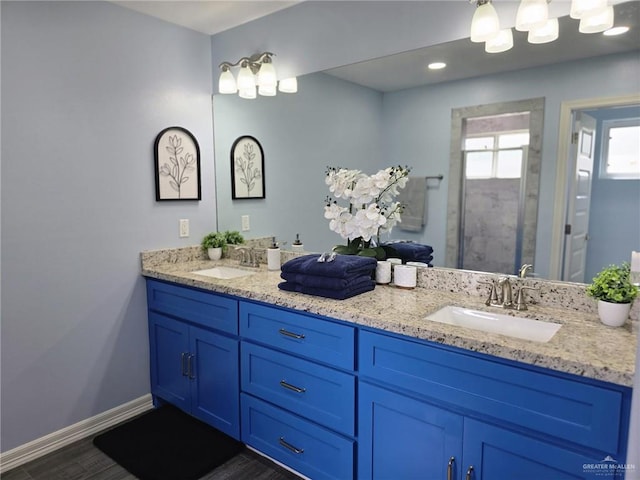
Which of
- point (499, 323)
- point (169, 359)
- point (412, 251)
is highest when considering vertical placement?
point (412, 251)

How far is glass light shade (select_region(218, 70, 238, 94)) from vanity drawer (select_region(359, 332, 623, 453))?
183cm

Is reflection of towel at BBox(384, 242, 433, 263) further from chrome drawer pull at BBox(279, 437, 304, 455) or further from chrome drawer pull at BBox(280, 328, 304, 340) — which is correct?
chrome drawer pull at BBox(279, 437, 304, 455)

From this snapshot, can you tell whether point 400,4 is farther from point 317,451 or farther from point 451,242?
point 317,451

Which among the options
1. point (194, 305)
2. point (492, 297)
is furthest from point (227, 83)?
point (492, 297)

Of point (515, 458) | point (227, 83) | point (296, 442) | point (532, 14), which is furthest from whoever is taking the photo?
point (227, 83)

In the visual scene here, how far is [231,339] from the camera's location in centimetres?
211

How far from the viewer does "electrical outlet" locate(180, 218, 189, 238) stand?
109 inches

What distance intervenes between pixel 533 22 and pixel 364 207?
1.04 metres

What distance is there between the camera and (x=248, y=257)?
271 centimetres

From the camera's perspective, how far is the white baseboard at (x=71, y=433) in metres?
2.12

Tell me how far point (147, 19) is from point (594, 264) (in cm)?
265

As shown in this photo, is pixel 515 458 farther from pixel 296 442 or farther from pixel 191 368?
pixel 191 368

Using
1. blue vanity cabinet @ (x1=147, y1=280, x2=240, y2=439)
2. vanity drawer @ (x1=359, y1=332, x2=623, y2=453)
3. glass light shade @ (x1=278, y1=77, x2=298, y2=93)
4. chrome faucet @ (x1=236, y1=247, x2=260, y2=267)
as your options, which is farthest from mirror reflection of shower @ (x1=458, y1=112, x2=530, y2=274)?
chrome faucet @ (x1=236, y1=247, x2=260, y2=267)

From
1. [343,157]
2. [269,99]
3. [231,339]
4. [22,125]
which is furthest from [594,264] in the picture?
[22,125]
